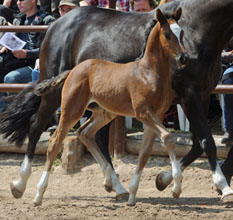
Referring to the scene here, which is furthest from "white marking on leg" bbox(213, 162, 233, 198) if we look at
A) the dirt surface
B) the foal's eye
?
the foal's eye

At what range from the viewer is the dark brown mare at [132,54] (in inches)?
215

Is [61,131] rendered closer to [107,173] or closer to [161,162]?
[107,173]

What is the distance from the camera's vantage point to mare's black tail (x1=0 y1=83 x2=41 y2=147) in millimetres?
6602

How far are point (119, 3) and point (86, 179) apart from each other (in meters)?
2.43

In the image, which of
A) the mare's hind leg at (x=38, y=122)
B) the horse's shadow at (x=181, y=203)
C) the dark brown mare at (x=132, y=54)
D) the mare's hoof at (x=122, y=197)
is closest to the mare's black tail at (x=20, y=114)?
the dark brown mare at (x=132, y=54)

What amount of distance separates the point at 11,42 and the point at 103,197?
248 cm

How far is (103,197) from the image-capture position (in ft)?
20.7

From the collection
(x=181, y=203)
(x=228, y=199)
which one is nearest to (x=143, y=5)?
(x=181, y=203)

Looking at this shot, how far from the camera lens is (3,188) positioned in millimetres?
6922

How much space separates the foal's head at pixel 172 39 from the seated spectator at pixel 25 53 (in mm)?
3116

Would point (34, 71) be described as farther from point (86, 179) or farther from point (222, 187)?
point (222, 187)

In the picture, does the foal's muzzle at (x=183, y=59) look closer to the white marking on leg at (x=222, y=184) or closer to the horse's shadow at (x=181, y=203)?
the white marking on leg at (x=222, y=184)

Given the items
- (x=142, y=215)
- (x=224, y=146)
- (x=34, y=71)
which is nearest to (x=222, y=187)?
(x=142, y=215)

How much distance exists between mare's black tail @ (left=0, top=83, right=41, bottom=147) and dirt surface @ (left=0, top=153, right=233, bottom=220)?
2.09ft
